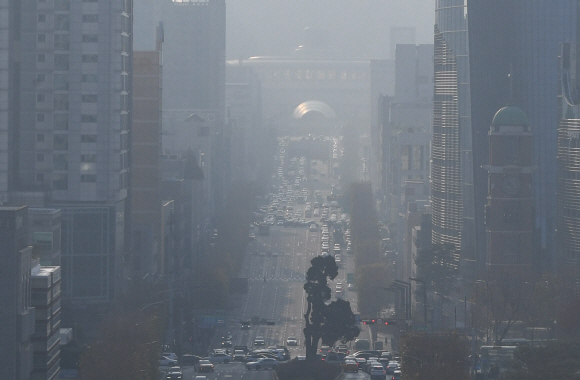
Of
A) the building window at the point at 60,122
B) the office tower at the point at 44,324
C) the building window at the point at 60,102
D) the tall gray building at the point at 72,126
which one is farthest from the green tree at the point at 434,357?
the building window at the point at 60,102

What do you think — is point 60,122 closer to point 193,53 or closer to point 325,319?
point 325,319

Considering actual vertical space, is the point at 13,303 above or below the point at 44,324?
above

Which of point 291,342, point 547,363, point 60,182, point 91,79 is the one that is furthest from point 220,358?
point 547,363

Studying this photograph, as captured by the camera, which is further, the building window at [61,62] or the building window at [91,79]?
the building window at [91,79]

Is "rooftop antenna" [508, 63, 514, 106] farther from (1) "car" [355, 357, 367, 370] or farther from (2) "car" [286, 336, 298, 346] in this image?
(1) "car" [355, 357, 367, 370]

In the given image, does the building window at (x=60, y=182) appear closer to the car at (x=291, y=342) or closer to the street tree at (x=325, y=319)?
the car at (x=291, y=342)
